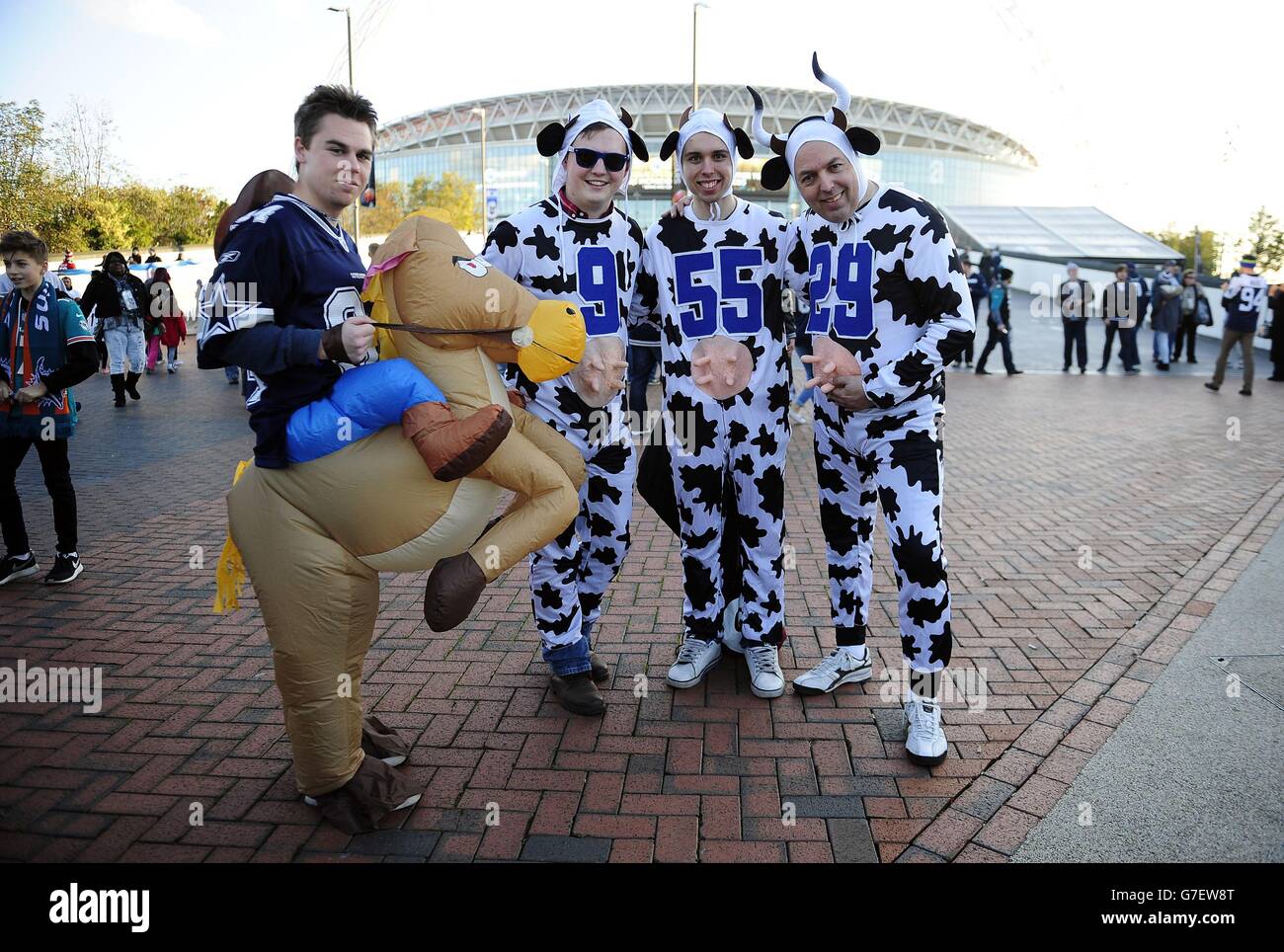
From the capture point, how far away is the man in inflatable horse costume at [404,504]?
2535 mm

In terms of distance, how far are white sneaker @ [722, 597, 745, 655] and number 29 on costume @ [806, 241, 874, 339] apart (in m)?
1.42

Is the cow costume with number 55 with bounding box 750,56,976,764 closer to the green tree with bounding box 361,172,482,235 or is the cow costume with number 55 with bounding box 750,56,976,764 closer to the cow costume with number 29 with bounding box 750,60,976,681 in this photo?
the cow costume with number 29 with bounding box 750,60,976,681

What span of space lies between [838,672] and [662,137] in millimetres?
73767

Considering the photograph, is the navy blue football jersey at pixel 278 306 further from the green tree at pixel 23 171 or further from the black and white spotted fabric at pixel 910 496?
the green tree at pixel 23 171

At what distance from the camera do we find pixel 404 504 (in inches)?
99.9

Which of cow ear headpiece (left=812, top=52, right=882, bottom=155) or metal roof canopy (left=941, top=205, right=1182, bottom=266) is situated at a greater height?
metal roof canopy (left=941, top=205, right=1182, bottom=266)

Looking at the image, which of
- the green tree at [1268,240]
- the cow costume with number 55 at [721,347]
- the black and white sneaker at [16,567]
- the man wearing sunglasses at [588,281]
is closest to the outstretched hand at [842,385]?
the cow costume with number 55 at [721,347]

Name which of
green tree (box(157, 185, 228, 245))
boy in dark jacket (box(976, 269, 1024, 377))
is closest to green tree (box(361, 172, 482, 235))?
green tree (box(157, 185, 228, 245))

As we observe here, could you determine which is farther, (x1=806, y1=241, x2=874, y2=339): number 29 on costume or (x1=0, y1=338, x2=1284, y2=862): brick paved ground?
(x1=806, y1=241, x2=874, y2=339): number 29 on costume

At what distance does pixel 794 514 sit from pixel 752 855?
4.11m

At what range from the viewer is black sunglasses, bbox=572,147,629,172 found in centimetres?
328

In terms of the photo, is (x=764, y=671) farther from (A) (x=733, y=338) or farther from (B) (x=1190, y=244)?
(B) (x=1190, y=244)

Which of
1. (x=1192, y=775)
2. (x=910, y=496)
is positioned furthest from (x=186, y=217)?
(x=1192, y=775)
